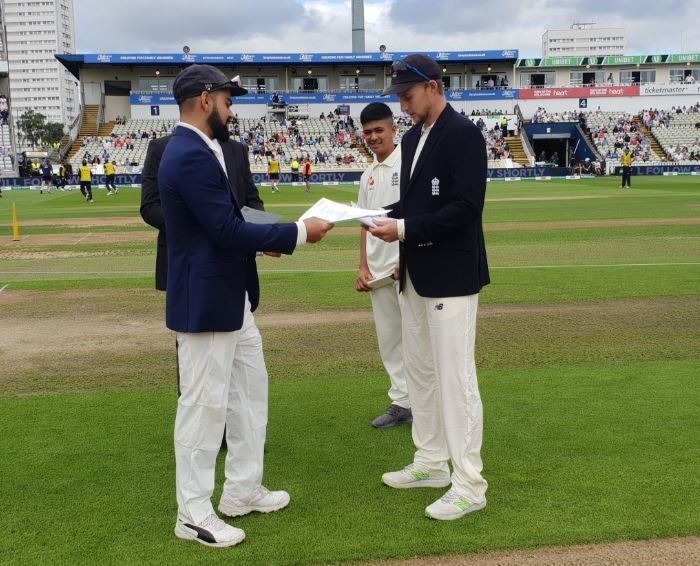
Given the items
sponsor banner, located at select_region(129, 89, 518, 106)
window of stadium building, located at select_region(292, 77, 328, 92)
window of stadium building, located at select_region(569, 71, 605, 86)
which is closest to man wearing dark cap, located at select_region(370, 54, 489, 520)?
sponsor banner, located at select_region(129, 89, 518, 106)

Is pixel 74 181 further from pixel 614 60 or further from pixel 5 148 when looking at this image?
pixel 614 60

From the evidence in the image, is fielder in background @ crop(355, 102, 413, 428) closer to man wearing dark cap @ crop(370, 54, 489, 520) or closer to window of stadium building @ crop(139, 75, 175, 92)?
man wearing dark cap @ crop(370, 54, 489, 520)

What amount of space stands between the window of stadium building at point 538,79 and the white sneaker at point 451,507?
261 ft

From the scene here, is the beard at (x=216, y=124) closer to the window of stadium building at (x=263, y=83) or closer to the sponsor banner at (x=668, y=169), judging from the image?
the sponsor banner at (x=668, y=169)

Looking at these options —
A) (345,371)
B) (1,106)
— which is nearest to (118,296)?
(345,371)

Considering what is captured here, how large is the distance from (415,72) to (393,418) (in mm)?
2684

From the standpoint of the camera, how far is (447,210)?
382cm

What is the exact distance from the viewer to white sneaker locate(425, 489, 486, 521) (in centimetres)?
399

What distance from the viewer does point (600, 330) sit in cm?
821

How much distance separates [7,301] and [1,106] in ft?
206

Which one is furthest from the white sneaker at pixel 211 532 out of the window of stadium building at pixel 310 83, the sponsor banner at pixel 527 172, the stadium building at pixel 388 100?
the window of stadium building at pixel 310 83

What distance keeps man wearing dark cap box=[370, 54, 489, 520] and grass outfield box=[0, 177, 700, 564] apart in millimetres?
443

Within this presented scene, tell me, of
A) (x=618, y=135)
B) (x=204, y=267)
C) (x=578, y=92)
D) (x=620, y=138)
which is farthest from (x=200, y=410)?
(x=578, y=92)

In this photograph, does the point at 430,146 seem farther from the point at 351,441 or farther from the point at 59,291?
the point at 59,291
